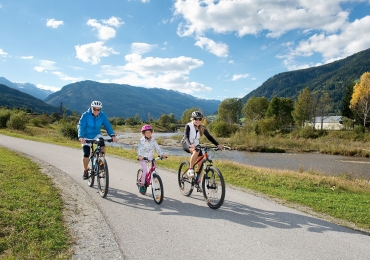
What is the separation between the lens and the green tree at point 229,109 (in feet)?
299

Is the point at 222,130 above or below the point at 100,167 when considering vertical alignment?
above

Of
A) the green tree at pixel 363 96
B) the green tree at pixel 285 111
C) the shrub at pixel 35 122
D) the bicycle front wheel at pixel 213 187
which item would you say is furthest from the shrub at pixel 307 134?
the shrub at pixel 35 122

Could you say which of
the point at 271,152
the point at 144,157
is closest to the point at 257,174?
the point at 144,157

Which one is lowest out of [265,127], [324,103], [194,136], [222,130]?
[194,136]

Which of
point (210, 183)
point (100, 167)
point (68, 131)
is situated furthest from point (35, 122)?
point (210, 183)

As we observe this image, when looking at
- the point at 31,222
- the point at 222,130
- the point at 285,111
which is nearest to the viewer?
the point at 31,222

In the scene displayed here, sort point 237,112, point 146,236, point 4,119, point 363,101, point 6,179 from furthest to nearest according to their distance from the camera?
point 237,112
point 363,101
point 4,119
point 6,179
point 146,236

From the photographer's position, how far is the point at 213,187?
253 inches

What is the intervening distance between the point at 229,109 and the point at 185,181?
90991 mm

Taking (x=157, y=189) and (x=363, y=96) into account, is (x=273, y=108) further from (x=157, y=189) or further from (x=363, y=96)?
(x=157, y=189)

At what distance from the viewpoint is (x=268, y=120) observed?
2237 inches

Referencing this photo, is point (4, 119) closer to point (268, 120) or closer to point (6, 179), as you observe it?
point (6, 179)

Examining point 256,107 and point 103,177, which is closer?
point 103,177

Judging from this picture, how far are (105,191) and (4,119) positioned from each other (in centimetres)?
4644
